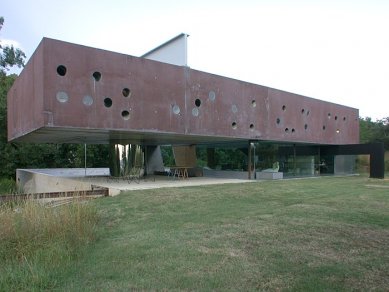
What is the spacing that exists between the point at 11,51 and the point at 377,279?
113 feet

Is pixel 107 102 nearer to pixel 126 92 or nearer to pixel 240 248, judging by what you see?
pixel 126 92

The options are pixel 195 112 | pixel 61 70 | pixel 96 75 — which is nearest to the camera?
pixel 61 70

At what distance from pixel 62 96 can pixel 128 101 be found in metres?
2.53

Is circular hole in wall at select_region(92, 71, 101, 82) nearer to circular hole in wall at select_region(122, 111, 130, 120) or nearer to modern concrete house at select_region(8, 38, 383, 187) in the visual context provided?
modern concrete house at select_region(8, 38, 383, 187)

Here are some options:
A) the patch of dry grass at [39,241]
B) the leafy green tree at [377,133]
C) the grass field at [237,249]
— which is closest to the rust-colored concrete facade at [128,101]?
the grass field at [237,249]

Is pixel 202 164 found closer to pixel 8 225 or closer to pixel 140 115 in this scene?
pixel 140 115

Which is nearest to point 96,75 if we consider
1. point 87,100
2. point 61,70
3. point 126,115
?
point 87,100

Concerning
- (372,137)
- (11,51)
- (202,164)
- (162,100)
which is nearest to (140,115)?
(162,100)

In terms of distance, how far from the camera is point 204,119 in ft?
55.3

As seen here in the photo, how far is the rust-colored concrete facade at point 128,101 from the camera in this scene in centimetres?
1255

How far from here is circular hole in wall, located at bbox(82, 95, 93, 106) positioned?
13062 mm

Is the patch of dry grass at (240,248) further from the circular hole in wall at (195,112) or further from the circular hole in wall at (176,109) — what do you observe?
the circular hole in wall at (195,112)

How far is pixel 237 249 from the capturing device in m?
5.40

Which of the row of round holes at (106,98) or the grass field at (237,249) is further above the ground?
the row of round holes at (106,98)
